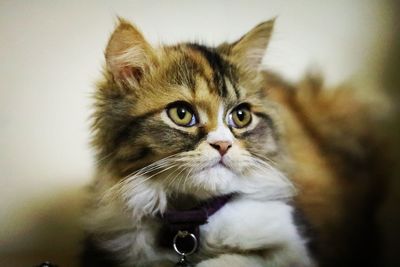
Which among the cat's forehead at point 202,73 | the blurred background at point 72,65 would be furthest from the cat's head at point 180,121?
the blurred background at point 72,65

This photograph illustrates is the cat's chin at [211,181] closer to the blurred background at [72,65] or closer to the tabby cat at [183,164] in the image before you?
the tabby cat at [183,164]

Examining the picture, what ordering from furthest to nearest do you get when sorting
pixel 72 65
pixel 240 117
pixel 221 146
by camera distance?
pixel 72 65
pixel 240 117
pixel 221 146

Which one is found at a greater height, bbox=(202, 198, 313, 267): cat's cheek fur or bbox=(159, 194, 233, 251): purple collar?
bbox=(159, 194, 233, 251): purple collar

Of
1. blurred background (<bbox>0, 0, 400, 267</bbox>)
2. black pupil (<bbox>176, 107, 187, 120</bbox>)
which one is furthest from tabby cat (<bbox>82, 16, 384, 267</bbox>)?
blurred background (<bbox>0, 0, 400, 267</bbox>)

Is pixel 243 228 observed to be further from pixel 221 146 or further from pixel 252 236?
pixel 221 146

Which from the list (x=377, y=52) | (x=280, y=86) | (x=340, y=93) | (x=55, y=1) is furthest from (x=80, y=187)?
(x=377, y=52)

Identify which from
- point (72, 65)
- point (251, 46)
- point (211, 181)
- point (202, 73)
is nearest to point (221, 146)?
point (211, 181)

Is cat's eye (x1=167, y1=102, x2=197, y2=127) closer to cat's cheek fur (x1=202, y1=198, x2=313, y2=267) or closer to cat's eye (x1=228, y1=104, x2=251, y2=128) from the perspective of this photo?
cat's eye (x1=228, y1=104, x2=251, y2=128)
